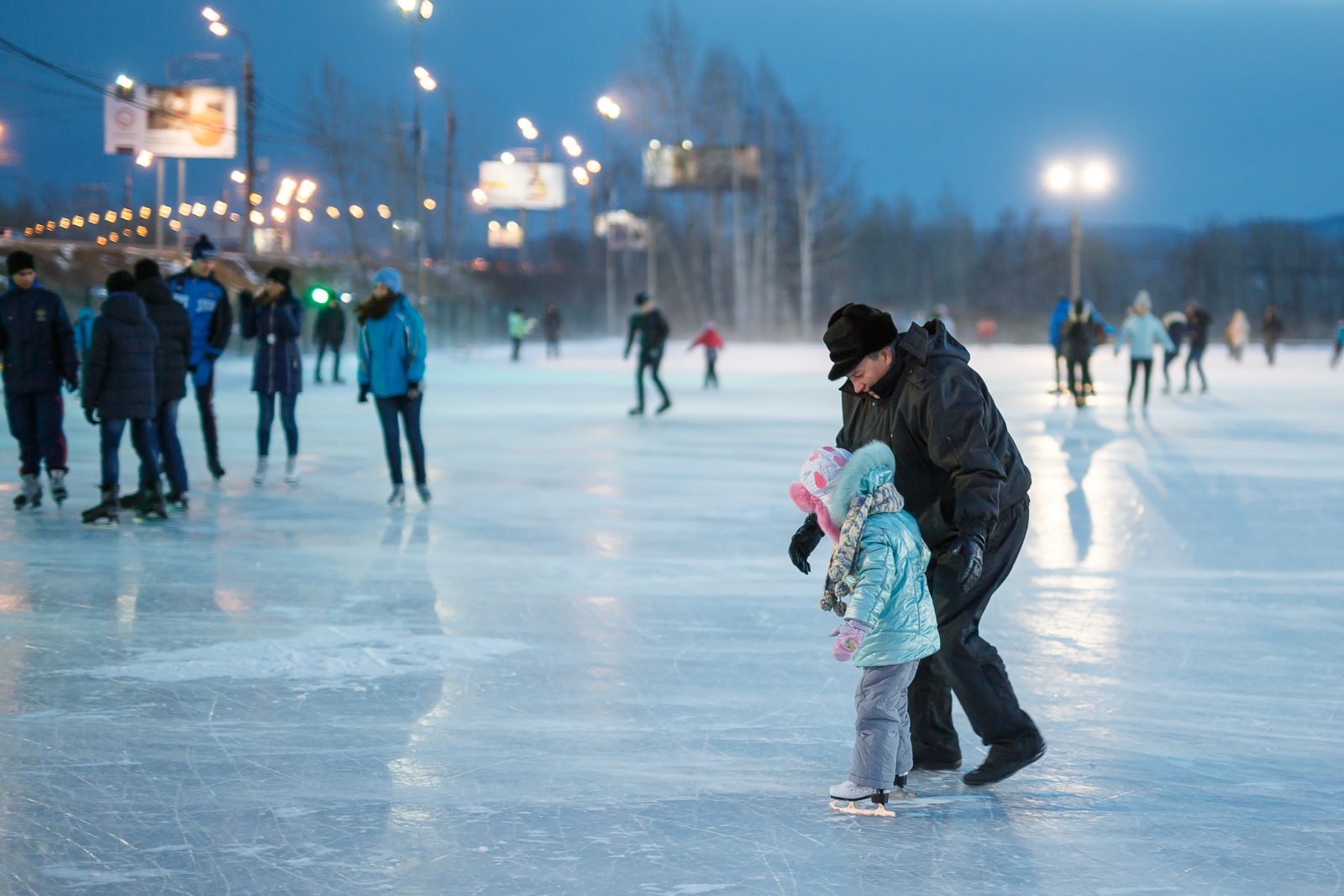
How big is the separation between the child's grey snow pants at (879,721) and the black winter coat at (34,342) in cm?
685

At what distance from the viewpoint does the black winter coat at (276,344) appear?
10492 millimetres

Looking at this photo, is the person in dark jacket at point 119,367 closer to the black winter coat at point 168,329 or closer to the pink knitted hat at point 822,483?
the black winter coat at point 168,329

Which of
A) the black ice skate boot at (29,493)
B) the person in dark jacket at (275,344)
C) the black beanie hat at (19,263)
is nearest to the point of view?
the black beanie hat at (19,263)

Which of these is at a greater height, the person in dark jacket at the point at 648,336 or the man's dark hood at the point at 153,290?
the man's dark hood at the point at 153,290

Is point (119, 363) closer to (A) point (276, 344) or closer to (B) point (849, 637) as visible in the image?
(A) point (276, 344)

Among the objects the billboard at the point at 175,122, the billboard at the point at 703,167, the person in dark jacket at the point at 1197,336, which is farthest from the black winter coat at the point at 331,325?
the billboard at the point at 703,167

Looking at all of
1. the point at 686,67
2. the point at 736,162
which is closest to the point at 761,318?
the point at 736,162

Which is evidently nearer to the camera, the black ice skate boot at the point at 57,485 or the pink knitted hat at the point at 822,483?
the pink knitted hat at the point at 822,483

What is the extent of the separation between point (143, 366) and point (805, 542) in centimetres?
597

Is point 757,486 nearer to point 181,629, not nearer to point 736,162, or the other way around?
point 181,629

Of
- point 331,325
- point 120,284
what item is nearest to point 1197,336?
point 331,325

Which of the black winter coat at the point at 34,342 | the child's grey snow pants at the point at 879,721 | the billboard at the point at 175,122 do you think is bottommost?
the child's grey snow pants at the point at 879,721

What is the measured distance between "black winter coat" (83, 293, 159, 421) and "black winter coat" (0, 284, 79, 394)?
1.97 ft

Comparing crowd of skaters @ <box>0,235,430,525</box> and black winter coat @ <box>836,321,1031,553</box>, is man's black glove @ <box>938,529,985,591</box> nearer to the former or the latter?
black winter coat @ <box>836,321,1031,553</box>
